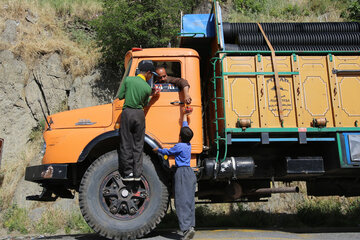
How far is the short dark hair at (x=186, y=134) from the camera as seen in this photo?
461cm

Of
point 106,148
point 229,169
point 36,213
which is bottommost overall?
point 36,213

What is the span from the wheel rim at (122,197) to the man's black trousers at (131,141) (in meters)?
0.18

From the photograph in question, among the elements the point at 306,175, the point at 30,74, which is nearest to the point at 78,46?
the point at 30,74

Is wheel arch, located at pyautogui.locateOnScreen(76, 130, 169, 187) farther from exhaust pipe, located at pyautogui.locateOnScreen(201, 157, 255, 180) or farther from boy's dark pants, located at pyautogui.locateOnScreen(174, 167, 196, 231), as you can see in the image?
exhaust pipe, located at pyautogui.locateOnScreen(201, 157, 255, 180)

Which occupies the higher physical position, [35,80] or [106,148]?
[35,80]

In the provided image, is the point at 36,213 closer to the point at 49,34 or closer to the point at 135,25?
the point at 135,25

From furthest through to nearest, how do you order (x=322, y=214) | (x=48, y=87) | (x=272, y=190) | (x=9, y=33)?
1. (x=9, y=33)
2. (x=48, y=87)
3. (x=322, y=214)
4. (x=272, y=190)

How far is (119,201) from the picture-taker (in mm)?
4578

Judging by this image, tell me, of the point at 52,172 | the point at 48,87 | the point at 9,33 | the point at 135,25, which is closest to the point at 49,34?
the point at 9,33

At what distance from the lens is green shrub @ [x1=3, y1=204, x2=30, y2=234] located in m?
7.84

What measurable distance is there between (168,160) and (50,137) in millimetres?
1896

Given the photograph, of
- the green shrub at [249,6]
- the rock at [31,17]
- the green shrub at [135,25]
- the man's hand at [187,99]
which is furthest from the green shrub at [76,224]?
the green shrub at [249,6]

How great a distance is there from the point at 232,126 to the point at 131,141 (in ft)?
5.23

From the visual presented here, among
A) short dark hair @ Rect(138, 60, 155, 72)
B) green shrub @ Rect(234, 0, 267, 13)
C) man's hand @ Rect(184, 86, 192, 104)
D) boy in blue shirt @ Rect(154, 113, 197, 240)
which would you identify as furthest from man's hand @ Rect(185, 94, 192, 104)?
green shrub @ Rect(234, 0, 267, 13)
